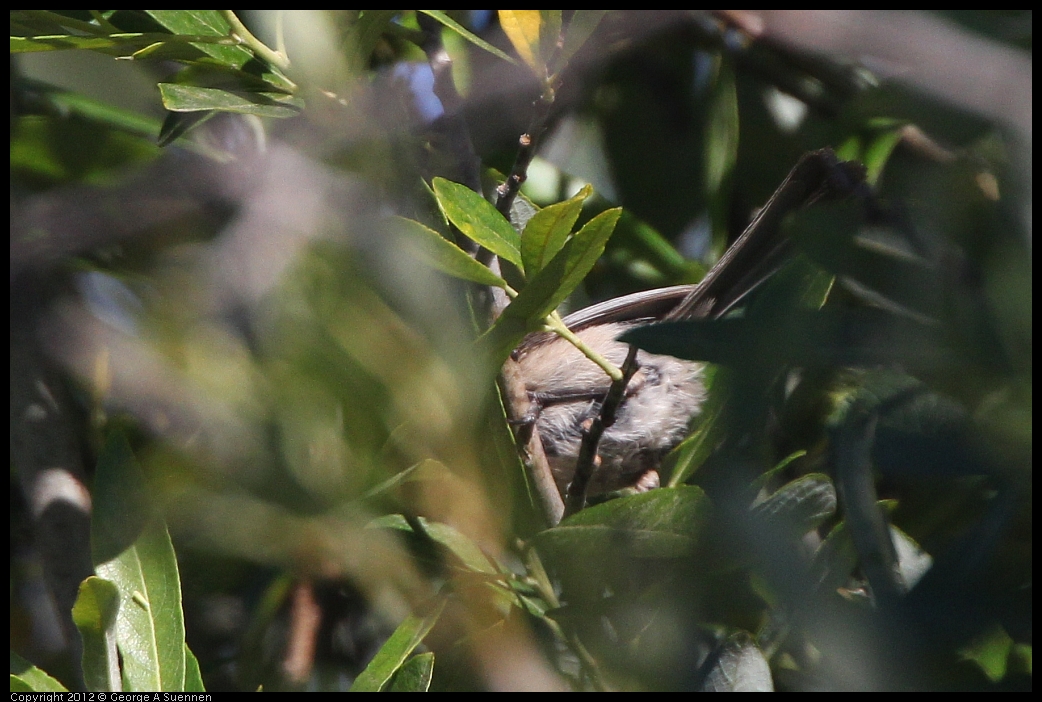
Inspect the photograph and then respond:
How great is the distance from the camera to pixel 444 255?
1.37 metres

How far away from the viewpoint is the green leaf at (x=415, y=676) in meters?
1.45

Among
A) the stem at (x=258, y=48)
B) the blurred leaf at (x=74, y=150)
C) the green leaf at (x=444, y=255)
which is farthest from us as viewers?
the blurred leaf at (x=74, y=150)

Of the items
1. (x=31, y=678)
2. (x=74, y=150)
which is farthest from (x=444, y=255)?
(x=74, y=150)

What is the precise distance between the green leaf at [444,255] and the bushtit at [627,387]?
88 centimetres

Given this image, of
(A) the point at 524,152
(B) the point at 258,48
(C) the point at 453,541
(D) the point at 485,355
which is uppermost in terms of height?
(B) the point at 258,48

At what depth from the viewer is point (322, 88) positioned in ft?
5.78

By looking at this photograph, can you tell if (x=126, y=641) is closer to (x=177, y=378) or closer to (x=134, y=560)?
(x=134, y=560)

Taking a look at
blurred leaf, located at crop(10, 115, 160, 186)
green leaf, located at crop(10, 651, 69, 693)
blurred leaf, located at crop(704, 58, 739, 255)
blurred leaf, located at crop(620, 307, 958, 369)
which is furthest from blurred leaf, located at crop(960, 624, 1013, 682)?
blurred leaf, located at crop(10, 115, 160, 186)

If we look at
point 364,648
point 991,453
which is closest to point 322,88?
point 991,453

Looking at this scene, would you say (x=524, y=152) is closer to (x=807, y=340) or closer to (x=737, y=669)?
(x=807, y=340)

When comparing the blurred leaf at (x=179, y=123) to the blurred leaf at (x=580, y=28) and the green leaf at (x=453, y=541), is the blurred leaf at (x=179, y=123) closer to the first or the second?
the blurred leaf at (x=580, y=28)

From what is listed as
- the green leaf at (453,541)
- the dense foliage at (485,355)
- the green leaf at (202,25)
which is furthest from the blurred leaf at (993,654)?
the green leaf at (202,25)

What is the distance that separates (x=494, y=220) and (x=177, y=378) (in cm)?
72

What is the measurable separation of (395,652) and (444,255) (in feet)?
2.39
